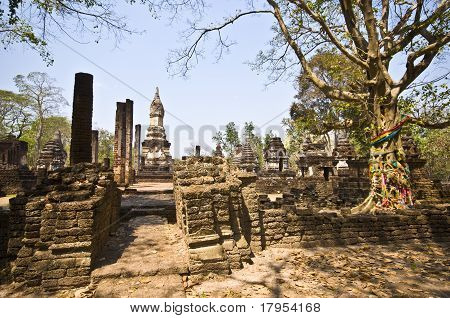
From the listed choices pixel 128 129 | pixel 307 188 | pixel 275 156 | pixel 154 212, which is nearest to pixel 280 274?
pixel 154 212

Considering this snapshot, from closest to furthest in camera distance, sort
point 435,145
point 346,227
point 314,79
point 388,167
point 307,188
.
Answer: point 346,227 → point 388,167 → point 314,79 → point 307,188 → point 435,145

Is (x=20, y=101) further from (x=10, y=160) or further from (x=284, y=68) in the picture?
(x=284, y=68)

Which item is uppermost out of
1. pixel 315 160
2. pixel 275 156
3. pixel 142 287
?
pixel 275 156

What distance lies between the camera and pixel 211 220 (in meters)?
4.45

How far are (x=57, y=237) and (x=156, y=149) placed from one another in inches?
738

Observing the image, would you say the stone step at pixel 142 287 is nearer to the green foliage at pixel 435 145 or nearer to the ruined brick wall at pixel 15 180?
the ruined brick wall at pixel 15 180

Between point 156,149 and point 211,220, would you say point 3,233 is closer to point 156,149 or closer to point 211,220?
point 211,220

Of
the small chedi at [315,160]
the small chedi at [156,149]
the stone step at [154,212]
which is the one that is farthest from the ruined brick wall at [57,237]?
the small chedi at [315,160]

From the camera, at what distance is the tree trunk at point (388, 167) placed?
788 cm

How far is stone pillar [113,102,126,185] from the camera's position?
15688 mm

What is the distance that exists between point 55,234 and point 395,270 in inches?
215

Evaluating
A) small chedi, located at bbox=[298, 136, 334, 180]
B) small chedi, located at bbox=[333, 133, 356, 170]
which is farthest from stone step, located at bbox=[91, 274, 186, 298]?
small chedi, located at bbox=[333, 133, 356, 170]

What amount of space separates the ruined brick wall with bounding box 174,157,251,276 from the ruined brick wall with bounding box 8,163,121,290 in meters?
1.52

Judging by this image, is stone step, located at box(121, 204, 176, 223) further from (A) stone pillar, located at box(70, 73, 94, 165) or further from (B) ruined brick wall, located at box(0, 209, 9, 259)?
(B) ruined brick wall, located at box(0, 209, 9, 259)
